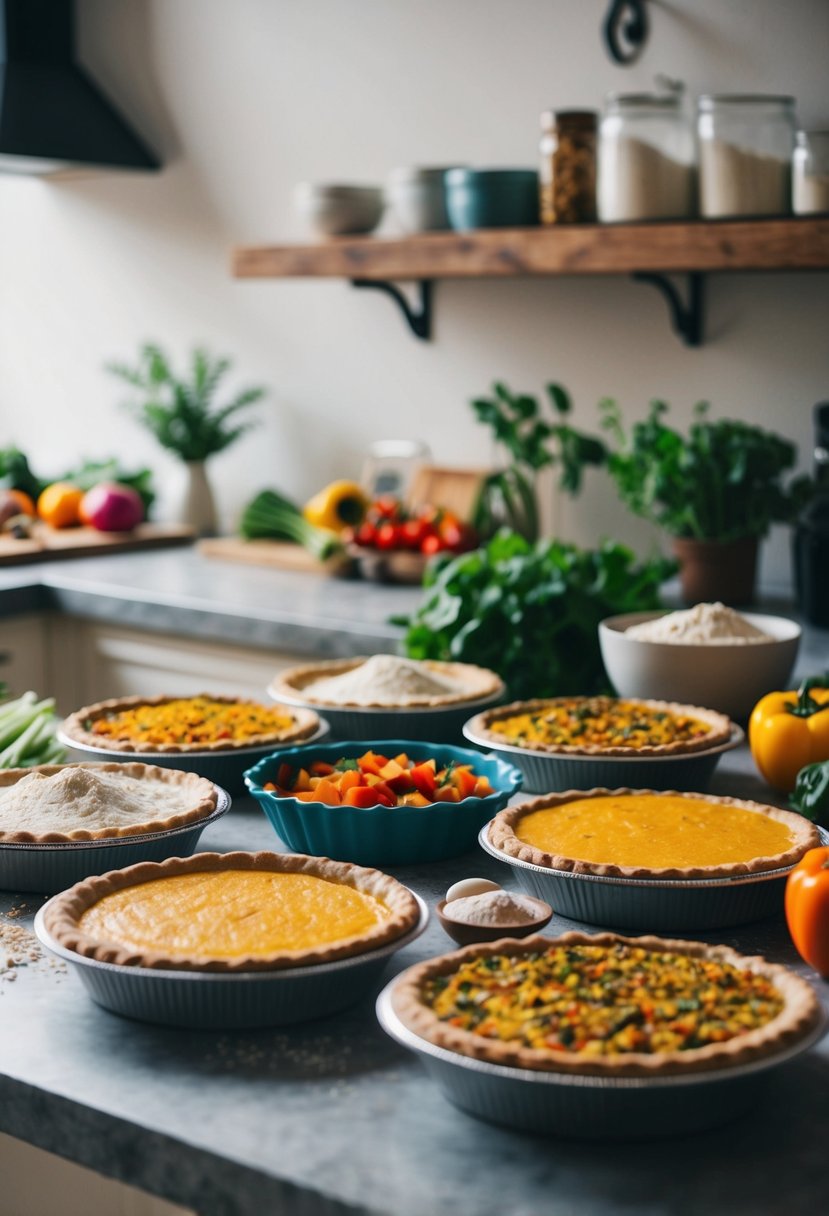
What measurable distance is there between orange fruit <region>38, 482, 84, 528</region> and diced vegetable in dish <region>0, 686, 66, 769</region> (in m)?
2.11

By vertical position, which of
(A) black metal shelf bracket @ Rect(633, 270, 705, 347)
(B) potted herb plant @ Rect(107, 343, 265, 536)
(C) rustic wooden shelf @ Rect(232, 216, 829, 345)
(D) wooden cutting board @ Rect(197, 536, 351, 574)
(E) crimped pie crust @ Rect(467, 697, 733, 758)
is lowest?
(D) wooden cutting board @ Rect(197, 536, 351, 574)

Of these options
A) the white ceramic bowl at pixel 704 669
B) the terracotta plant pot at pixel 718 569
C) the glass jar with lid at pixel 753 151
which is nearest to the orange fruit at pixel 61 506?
the terracotta plant pot at pixel 718 569

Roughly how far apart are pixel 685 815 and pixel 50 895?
0.67 metres

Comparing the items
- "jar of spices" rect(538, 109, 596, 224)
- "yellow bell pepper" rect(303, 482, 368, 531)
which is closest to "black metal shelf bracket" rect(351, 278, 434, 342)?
"yellow bell pepper" rect(303, 482, 368, 531)

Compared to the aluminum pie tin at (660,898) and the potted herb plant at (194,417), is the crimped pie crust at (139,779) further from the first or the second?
the potted herb plant at (194,417)

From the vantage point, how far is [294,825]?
5.20 feet

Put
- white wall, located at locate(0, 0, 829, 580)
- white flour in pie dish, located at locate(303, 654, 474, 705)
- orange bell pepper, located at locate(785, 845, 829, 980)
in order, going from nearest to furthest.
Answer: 1. orange bell pepper, located at locate(785, 845, 829, 980)
2. white flour in pie dish, located at locate(303, 654, 474, 705)
3. white wall, located at locate(0, 0, 829, 580)

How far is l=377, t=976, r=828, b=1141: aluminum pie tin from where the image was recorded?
1.00 meters

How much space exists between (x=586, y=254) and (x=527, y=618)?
105cm

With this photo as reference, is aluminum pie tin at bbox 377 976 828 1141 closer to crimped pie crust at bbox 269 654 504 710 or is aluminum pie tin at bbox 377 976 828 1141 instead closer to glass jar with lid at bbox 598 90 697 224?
crimped pie crust at bbox 269 654 504 710

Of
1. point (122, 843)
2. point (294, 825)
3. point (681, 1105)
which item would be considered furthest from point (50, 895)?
point (681, 1105)

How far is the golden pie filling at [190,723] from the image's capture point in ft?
6.18

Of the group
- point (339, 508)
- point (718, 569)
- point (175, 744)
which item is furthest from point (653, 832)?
point (339, 508)

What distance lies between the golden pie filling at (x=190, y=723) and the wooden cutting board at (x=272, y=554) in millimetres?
1498
